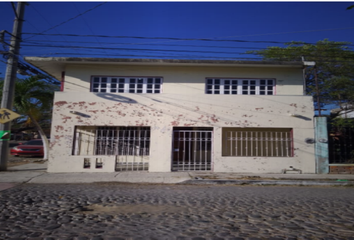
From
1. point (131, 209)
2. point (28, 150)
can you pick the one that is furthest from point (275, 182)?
point (28, 150)

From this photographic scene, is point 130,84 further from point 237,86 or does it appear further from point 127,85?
point 237,86

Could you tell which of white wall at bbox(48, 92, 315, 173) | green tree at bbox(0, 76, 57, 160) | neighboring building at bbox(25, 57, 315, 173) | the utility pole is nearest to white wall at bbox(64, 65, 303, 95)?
neighboring building at bbox(25, 57, 315, 173)

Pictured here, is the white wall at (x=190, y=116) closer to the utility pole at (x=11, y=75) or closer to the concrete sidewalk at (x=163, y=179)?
the concrete sidewalk at (x=163, y=179)

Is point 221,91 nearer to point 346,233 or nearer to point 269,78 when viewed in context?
point 269,78

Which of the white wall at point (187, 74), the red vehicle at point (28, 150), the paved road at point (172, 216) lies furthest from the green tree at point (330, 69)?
the red vehicle at point (28, 150)

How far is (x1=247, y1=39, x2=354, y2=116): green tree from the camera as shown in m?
15.0

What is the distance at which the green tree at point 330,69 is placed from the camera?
589 inches

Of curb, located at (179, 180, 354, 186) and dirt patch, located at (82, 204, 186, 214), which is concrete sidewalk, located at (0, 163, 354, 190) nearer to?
curb, located at (179, 180, 354, 186)

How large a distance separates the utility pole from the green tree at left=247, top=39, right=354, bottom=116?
1254 cm

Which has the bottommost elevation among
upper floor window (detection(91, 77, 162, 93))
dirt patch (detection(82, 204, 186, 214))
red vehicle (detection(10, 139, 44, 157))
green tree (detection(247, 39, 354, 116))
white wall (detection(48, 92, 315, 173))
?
dirt patch (detection(82, 204, 186, 214))

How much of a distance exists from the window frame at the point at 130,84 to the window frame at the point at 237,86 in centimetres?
221

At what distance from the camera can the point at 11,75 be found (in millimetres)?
9680

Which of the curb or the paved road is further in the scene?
the curb

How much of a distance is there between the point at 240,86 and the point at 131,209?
7.95m
